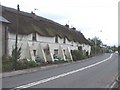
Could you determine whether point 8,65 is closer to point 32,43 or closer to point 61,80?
point 61,80

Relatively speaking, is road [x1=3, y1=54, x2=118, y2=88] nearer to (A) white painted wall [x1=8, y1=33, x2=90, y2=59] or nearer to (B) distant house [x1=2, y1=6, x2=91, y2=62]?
(A) white painted wall [x1=8, y1=33, x2=90, y2=59]

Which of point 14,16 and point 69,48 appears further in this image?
point 69,48

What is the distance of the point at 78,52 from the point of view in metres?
63.3

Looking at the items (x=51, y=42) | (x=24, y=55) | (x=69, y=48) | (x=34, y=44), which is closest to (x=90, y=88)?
(x=24, y=55)

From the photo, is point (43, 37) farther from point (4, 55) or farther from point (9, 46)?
point (4, 55)

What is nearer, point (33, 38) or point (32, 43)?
point (32, 43)

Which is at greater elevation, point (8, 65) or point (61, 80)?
point (8, 65)

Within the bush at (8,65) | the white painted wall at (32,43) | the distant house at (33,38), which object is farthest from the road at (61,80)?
the distant house at (33,38)

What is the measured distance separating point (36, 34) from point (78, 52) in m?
19.1

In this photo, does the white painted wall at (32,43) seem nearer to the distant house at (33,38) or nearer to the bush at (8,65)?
the distant house at (33,38)

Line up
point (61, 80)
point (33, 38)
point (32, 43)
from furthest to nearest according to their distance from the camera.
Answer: point (33, 38), point (32, 43), point (61, 80)

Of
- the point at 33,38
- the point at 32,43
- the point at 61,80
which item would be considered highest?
the point at 33,38

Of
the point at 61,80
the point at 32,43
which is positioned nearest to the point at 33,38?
the point at 32,43

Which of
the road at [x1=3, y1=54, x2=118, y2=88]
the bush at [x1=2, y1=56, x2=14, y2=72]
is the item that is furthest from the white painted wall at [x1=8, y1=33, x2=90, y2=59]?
the road at [x1=3, y1=54, x2=118, y2=88]
